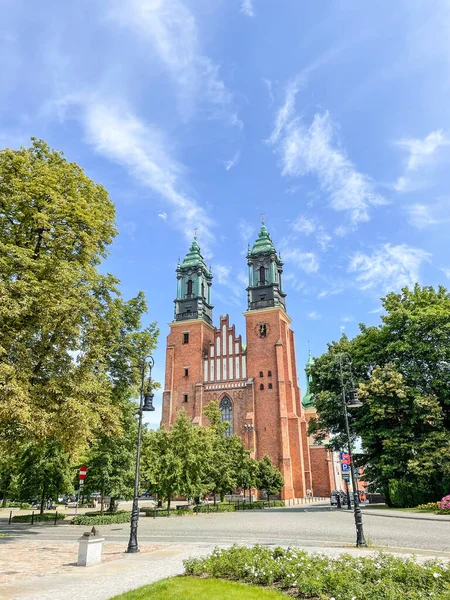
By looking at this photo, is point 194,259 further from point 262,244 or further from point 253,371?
point 253,371

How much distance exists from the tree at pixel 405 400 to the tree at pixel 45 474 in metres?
17.7

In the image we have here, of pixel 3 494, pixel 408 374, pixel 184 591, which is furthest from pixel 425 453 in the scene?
pixel 3 494

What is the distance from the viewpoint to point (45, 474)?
25.0 meters

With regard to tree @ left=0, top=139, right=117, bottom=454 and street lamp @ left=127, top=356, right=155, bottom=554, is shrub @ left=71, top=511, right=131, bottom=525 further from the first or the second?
street lamp @ left=127, top=356, right=155, bottom=554

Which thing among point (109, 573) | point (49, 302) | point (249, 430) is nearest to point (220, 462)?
point (249, 430)

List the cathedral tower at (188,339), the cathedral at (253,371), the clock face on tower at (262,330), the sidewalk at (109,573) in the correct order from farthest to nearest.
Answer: the cathedral tower at (188,339) → the clock face on tower at (262,330) → the cathedral at (253,371) → the sidewalk at (109,573)

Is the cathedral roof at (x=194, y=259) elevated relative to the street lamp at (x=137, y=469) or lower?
elevated

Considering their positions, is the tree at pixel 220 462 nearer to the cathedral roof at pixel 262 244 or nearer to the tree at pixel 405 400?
the tree at pixel 405 400

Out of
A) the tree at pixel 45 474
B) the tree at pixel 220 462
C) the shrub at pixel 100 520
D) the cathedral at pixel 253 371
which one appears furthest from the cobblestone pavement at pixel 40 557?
the cathedral at pixel 253 371

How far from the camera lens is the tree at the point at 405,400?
84.0ft

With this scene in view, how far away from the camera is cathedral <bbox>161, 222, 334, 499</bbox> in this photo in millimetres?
48906

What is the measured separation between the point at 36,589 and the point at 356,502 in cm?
842

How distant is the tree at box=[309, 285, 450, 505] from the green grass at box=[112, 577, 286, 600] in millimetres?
21014

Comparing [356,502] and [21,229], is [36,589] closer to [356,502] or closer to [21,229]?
[356,502]
